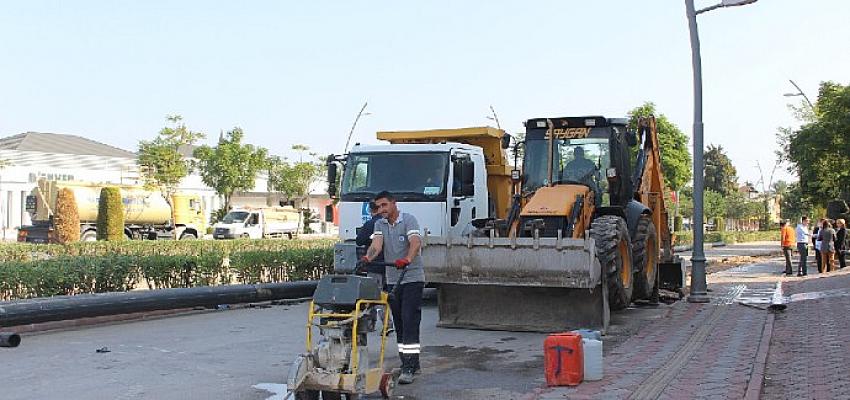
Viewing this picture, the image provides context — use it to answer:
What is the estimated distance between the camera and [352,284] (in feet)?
21.8

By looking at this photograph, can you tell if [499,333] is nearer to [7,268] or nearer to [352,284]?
[352,284]

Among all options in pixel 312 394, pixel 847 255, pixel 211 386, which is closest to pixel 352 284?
pixel 312 394

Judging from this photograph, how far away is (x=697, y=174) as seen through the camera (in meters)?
15.4

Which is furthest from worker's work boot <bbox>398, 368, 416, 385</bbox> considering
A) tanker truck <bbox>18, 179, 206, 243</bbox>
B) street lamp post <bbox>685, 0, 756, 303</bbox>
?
tanker truck <bbox>18, 179, 206, 243</bbox>

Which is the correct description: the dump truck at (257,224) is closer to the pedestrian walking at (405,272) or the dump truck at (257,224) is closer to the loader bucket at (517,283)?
the loader bucket at (517,283)

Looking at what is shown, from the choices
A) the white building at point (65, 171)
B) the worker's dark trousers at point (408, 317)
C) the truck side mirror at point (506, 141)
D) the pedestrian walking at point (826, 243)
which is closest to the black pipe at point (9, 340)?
the worker's dark trousers at point (408, 317)

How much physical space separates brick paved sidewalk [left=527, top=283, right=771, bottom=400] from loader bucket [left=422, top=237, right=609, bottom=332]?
2.80ft

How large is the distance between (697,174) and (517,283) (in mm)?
6289

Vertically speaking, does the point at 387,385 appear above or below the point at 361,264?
below

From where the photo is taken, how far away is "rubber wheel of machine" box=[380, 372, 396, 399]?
6993 mm

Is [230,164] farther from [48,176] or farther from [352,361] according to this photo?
[352,361]

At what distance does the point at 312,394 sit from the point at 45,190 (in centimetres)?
3123

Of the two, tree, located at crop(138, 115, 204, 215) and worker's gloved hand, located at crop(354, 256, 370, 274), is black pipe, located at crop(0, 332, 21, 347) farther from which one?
tree, located at crop(138, 115, 204, 215)

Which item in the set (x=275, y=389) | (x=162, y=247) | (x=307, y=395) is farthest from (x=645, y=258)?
(x=162, y=247)
